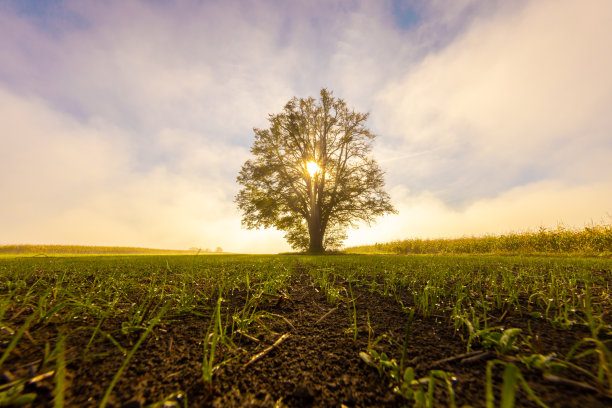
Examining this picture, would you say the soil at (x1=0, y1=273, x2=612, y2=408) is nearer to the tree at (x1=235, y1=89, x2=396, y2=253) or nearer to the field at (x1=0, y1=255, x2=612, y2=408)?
the field at (x1=0, y1=255, x2=612, y2=408)

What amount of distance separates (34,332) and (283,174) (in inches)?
816

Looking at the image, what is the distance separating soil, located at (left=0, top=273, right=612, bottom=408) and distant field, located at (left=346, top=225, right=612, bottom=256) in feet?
57.2

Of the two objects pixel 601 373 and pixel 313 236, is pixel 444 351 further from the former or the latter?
pixel 313 236

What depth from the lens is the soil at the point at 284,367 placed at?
46.2 inches

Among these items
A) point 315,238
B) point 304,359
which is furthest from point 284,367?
point 315,238

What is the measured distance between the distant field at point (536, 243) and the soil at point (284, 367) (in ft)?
57.2

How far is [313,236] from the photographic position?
2211 centimetres

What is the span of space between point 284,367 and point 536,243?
73.1ft

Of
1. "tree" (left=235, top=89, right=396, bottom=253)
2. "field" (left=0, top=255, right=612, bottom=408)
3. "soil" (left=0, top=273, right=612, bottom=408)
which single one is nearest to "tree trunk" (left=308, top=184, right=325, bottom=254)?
"tree" (left=235, top=89, right=396, bottom=253)

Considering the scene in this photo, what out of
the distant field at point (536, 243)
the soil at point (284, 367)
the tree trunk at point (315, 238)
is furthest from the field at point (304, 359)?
the tree trunk at point (315, 238)

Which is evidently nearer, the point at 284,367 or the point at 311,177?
the point at 284,367

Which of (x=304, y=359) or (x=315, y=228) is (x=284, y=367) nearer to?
(x=304, y=359)

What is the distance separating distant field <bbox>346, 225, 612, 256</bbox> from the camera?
46.6ft

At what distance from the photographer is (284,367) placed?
4.93ft
